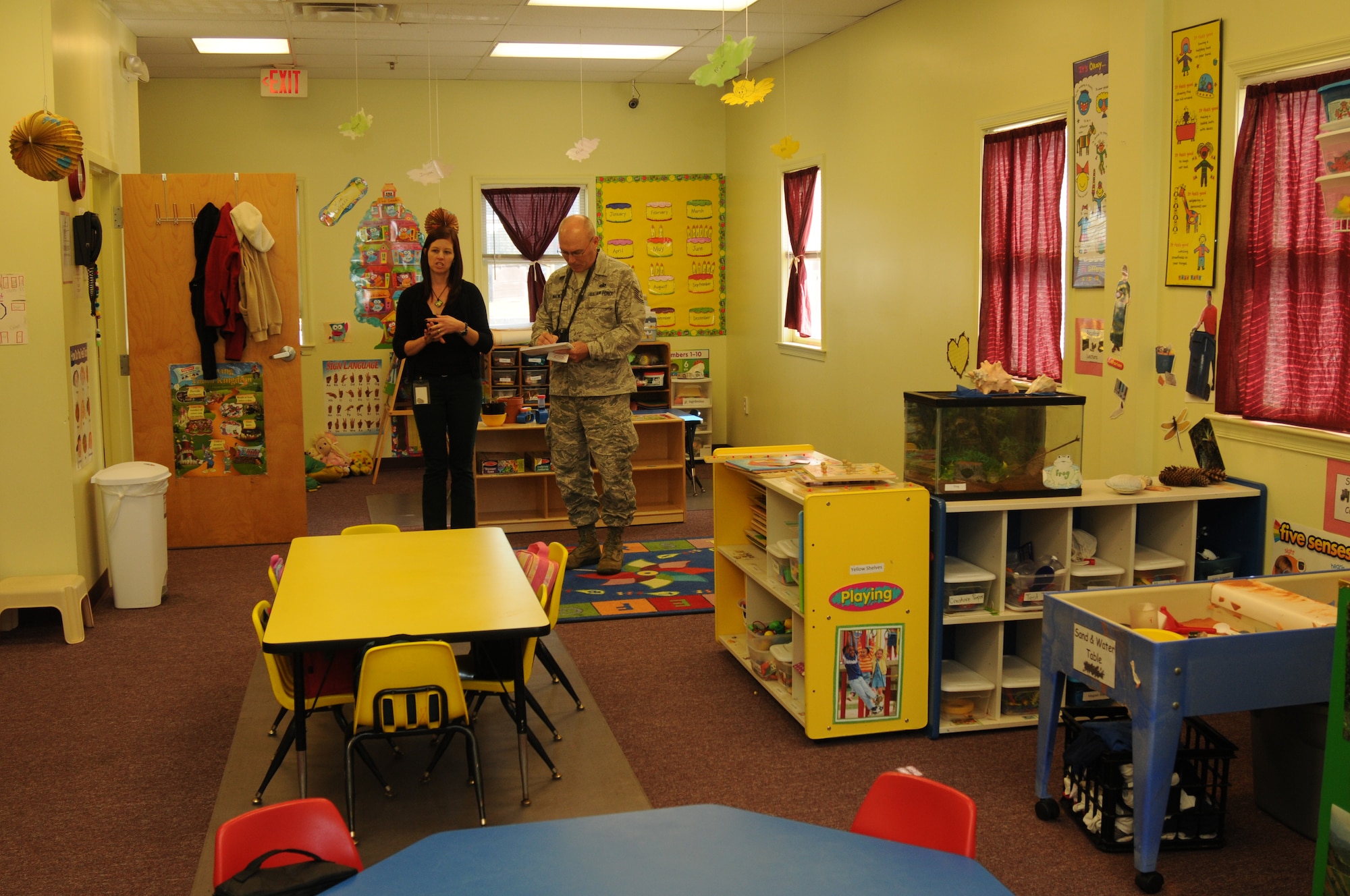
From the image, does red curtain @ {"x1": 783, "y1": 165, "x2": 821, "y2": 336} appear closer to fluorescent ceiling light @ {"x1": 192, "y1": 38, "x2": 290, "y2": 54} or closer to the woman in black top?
the woman in black top

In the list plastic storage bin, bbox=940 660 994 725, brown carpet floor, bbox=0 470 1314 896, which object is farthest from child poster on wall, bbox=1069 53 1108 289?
brown carpet floor, bbox=0 470 1314 896

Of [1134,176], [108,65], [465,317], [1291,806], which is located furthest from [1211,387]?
[108,65]

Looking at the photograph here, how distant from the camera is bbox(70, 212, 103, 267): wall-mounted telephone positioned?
5.66m

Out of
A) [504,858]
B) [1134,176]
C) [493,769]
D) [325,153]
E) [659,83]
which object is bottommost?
[493,769]

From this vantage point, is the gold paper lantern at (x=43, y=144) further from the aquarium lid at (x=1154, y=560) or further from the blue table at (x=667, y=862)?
the aquarium lid at (x=1154, y=560)

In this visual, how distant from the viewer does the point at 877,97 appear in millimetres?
7293

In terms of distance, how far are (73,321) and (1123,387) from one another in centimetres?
495

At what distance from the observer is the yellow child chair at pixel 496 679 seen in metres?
3.54

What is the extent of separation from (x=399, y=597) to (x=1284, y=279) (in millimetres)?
3323

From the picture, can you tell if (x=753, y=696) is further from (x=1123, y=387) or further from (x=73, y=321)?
(x=73, y=321)

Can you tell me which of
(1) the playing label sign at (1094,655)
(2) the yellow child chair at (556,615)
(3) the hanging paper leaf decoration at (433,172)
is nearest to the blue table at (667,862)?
(2) the yellow child chair at (556,615)

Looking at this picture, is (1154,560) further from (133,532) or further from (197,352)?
(197,352)

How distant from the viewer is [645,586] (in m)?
5.99

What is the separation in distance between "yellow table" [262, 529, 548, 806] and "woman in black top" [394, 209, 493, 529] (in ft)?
5.44
